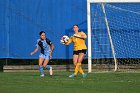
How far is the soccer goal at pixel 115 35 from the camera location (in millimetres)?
21391

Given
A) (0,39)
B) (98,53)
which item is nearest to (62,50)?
(98,53)

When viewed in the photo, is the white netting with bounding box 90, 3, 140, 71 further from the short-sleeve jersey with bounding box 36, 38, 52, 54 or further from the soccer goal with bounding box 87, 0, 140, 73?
the short-sleeve jersey with bounding box 36, 38, 52, 54

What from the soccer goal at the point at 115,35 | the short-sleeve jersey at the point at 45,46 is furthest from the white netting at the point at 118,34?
the short-sleeve jersey at the point at 45,46

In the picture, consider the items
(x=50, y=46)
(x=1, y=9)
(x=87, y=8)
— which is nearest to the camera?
(x=50, y=46)

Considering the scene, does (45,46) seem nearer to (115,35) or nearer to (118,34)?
(115,35)

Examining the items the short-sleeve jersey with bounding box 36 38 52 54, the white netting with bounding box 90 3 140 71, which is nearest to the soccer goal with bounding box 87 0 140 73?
the white netting with bounding box 90 3 140 71

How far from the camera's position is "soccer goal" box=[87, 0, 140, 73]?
21.4m

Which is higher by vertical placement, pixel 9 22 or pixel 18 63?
pixel 9 22

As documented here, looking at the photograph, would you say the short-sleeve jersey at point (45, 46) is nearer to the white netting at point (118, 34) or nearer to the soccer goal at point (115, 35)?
the soccer goal at point (115, 35)

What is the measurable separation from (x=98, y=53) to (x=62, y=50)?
179cm

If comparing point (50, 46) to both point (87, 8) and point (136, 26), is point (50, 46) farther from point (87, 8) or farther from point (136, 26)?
point (136, 26)

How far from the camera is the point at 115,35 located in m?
21.6

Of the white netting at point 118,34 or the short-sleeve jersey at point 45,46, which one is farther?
the white netting at point 118,34

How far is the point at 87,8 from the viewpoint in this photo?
2056 centimetres
